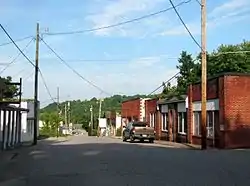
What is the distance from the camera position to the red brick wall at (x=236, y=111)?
107 ft

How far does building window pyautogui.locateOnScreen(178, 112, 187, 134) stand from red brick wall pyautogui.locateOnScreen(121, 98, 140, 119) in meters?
21.8

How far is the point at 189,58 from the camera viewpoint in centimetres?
7100

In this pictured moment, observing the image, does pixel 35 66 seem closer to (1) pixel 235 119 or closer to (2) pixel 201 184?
(1) pixel 235 119

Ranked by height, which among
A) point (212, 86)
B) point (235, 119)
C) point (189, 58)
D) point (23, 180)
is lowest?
point (23, 180)

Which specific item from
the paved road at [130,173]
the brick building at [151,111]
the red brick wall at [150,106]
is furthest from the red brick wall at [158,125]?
the paved road at [130,173]

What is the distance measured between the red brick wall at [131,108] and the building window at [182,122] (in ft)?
71.7

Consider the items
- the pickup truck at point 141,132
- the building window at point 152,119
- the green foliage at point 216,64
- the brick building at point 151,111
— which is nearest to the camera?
the pickup truck at point 141,132

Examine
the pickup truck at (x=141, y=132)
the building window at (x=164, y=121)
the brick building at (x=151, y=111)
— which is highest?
the brick building at (x=151, y=111)

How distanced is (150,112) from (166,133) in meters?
9.19

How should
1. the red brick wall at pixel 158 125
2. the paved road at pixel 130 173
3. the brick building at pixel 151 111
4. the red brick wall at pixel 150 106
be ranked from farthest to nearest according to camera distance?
the red brick wall at pixel 150 106 → the brick building at pixel 151 111 → the red brick wall at pixel 158 125 → the paved road at pixel 130 173

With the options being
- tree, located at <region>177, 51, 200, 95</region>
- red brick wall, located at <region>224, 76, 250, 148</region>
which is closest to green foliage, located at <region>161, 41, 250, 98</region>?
tree, located at <region>177, 51, 200, 95</region>

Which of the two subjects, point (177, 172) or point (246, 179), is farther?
point (177, 172)

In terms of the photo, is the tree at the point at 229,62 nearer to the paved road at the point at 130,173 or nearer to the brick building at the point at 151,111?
the brick building at the point at 151,111

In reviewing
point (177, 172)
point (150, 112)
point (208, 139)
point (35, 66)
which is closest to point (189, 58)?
point (150, 112)
